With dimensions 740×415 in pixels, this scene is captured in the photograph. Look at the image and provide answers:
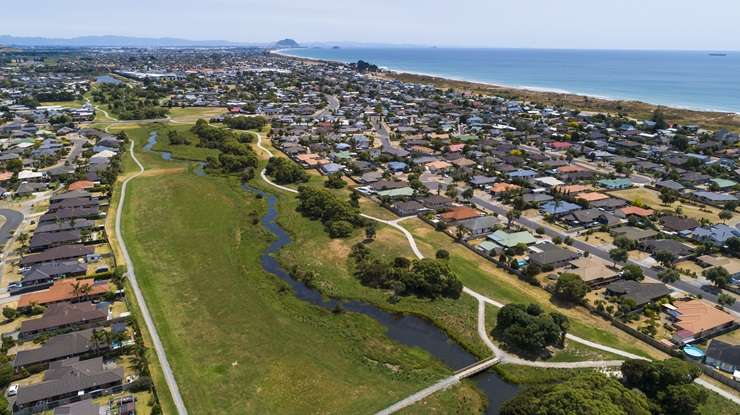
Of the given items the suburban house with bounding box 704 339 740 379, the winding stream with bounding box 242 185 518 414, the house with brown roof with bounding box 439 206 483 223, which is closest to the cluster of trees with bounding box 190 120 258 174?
the winding stream with bounding box 242 185 518 414

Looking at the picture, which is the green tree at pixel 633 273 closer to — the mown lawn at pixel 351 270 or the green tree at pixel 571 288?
the green tree at pixel 571 288

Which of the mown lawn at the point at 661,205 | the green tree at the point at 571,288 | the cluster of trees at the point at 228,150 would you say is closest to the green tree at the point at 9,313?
the cluster of trees at the point at 228,150

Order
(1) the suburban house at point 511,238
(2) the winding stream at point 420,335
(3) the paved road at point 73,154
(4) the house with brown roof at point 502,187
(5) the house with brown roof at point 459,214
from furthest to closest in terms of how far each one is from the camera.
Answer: (3) the paved road at point 73,154, (4) the house with brown roof at point 502,187, (5) the house with brown roof at point 459,214, (1) the suburban house at point 511,238, (2) the winding stream at point 420,335

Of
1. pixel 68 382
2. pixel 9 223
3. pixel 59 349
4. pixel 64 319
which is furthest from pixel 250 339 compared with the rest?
pixel 9 223

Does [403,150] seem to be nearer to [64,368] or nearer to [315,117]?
[315,117]

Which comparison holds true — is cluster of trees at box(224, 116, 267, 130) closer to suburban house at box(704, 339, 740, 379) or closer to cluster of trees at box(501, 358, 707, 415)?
cluster of trees at box(501, 358, 707, 415)

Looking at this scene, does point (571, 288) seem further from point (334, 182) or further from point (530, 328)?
point (334, 182)
